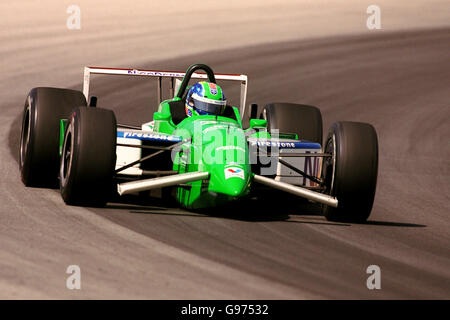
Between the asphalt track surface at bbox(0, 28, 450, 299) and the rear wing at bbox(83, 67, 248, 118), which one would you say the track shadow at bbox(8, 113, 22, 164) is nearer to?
the asphalt track surface at bbox(0, 28, 450, 299)

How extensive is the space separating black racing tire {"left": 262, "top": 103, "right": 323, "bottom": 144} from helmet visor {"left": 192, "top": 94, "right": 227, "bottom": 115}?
1.47 metres

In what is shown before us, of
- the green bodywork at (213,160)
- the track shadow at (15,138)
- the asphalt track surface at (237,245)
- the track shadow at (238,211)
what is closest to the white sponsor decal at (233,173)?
the green bodywork at (213,160)

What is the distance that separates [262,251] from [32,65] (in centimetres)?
1599

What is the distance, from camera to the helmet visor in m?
11.2

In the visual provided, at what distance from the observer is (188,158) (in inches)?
403

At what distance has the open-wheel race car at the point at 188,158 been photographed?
9617mm

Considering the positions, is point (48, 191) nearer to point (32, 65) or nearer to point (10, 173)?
point (10, 173)

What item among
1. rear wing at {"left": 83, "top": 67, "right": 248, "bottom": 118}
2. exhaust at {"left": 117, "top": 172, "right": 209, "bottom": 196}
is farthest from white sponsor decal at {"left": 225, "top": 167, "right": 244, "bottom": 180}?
rear wing at {"left": 83, "top": 67, "right": 248, "bottom": 118}

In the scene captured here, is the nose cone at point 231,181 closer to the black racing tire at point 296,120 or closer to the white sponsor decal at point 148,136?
the white sponsor decal at point 148,136

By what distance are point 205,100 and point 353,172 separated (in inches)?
85.3
